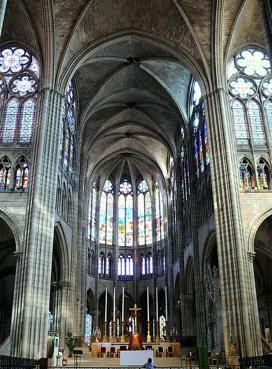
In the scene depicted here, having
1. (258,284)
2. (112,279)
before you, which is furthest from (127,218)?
(258,284)

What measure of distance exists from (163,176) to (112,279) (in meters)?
12.4

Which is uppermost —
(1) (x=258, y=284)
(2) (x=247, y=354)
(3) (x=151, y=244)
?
(3) (x=151, y=244)

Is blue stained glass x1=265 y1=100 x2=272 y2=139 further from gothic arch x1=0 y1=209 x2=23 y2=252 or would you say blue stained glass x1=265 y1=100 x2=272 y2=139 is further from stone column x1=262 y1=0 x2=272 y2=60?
gothic arch x1=0 y1=209 x2=23 y2=252

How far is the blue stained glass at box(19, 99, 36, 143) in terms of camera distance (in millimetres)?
23981

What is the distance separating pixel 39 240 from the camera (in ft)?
67.3

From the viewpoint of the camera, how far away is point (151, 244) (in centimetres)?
4572

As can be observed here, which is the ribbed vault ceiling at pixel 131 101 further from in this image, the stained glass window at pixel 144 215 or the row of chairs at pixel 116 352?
the row of chairs at pixel 116 352

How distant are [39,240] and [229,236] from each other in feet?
31.0

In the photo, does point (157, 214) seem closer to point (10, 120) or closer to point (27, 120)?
point (27, 120)

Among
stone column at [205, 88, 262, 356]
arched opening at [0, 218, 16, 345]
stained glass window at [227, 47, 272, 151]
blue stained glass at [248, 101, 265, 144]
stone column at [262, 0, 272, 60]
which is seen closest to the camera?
stone column at [262, 0, 272, 60]

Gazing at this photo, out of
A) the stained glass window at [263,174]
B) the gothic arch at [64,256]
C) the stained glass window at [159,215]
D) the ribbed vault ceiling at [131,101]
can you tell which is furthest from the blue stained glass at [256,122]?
the stained glass window at [159,215]

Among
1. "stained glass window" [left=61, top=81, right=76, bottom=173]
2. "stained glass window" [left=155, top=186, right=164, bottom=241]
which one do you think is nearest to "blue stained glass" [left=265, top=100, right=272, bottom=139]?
"stained glass window" [left=61, top=81, right=76, bottom=173]

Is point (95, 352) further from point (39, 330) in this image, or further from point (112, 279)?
point (112, 279)

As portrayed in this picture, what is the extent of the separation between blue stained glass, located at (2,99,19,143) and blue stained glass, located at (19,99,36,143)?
477 mm
